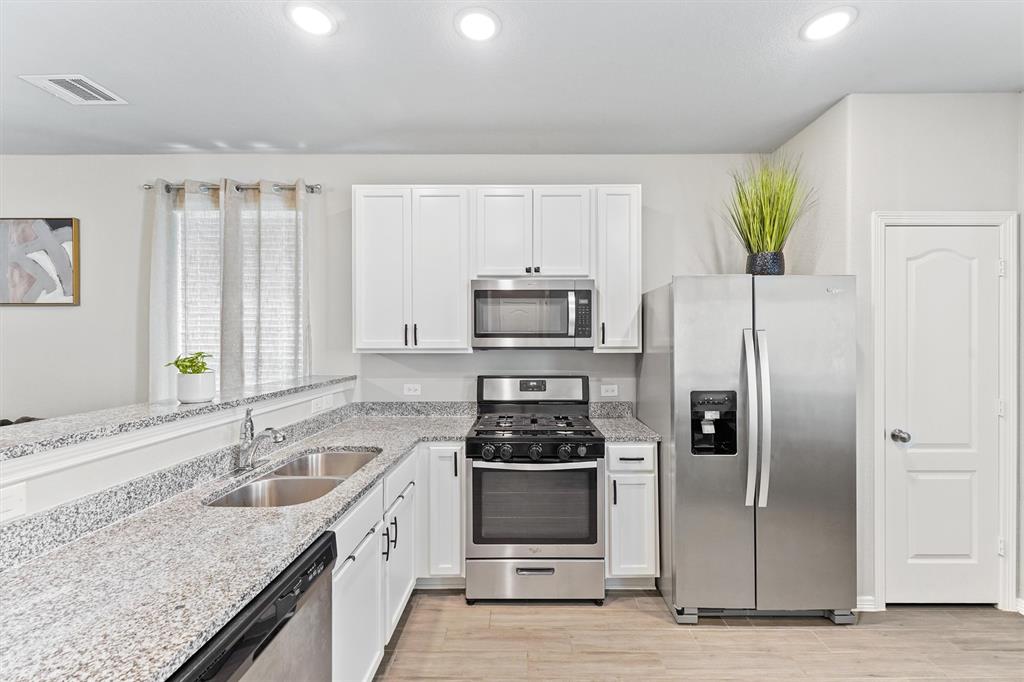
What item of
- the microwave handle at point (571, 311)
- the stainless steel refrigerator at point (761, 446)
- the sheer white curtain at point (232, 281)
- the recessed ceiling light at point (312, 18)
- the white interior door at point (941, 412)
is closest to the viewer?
the recessed ceiling light at point (312, 18)

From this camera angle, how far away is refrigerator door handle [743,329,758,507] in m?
2.54

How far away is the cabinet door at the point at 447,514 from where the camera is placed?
115 inches

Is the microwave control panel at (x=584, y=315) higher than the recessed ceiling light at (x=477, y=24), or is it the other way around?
the recessed ceiling light at (x=477, y=24)

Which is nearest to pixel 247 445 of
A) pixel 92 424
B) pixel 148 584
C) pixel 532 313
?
→ pixel 92 424

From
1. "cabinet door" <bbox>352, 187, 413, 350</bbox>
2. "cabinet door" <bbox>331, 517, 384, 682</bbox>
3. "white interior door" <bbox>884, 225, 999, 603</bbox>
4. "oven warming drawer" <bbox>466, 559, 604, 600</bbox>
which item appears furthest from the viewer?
"cabinet door" <bbox>352, 187, 413, 350</bbox>

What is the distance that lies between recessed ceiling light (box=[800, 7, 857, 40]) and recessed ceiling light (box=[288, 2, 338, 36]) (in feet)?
6.12

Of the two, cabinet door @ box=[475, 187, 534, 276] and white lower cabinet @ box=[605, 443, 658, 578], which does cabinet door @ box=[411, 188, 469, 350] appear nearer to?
cabinet door @ box=[475, 187, 534, 276]

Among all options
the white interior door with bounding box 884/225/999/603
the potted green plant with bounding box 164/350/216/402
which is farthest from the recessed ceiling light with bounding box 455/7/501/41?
the white interior door with bounding box 884/225/999/603

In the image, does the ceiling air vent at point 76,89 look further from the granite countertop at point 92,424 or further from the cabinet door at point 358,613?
the cabinet door at point 358,613

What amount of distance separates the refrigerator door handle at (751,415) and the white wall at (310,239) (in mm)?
1030

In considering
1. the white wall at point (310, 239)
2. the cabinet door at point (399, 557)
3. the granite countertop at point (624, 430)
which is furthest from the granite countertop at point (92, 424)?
the granite countertop at point (624, 430)

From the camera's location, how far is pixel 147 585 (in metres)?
1.16

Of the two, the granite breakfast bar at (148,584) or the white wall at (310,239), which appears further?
the white wall at (310,239)

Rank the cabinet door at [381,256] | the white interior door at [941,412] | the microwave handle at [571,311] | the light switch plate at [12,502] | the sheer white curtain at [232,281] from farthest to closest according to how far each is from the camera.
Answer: the sheer white curtain at [232,281], the cabinet door at [381,256], the microwave handle at [571,311], the white interior door at [941,412], the light switch plate at [12,502]
